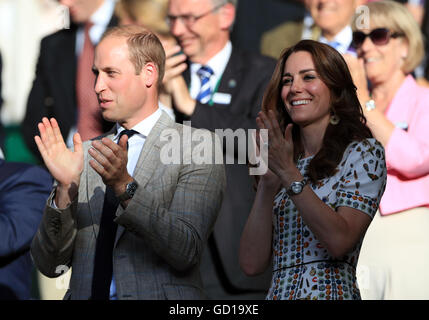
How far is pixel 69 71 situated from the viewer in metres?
4.75

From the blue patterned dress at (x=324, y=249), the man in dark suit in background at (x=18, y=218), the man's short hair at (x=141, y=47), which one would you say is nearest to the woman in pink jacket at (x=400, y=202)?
the blue patterned dress at (x=324, y=249)

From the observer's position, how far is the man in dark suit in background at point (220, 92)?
4176 millimetres

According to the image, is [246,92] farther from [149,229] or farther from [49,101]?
[149,229]

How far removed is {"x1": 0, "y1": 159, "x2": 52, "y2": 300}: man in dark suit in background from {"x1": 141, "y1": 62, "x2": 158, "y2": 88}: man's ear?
1.04 metres

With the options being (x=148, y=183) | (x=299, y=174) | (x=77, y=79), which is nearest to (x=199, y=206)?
(x=148, y=183)

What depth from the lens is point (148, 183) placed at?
3.06m

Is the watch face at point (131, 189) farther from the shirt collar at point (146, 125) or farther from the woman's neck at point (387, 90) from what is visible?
the woman's neck at point (387, 90)

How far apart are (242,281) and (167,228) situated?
1462mm

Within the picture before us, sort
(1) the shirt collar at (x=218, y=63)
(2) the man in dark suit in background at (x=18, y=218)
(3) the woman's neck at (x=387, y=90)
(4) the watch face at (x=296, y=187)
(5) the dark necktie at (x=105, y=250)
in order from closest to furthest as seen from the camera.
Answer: (4) the watch face at (x=296, y=187) → (5) the dark necktie at (x=105, y=250) → (2) the man in dark suit in background at (x=18, y=218) → (3) the woman's neck at (x=387, y=90) → (1) the shirt collar at (x=218, y=63)

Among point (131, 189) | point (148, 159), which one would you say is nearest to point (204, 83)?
point (148, 159)

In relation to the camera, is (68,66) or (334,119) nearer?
(334,119)

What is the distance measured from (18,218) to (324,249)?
1.59 metres

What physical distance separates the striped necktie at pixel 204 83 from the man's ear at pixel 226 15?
291 mm

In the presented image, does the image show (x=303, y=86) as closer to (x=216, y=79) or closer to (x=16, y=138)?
(x=216, y=79)
